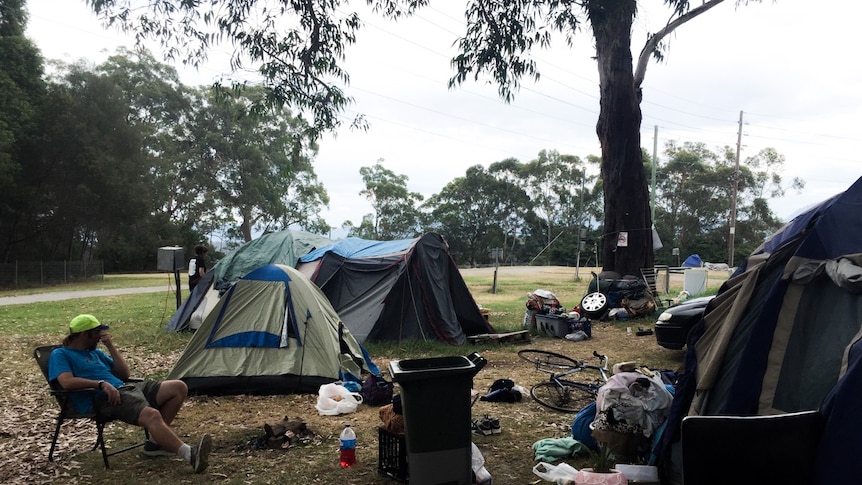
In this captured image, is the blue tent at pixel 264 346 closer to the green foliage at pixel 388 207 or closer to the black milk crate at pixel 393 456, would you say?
the black milk crate at pixel 393 456

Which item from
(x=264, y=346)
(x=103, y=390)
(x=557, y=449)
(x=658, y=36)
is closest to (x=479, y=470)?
(x=557, y=449)

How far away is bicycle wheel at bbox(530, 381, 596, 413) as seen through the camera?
559 centimetres

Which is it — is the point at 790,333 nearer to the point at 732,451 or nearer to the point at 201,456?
the point at 732,451

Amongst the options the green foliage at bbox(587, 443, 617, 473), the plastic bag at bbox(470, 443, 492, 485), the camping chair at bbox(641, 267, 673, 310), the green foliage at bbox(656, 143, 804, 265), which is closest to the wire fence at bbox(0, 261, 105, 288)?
the camping chair at bbox(641, 267, 673, 310)

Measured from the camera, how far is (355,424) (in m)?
5.26

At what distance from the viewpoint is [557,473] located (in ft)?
12.5

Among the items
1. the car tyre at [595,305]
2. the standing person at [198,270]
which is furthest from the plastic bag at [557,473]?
the standing person at [198,270]

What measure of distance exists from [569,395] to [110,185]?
23410 millimetres

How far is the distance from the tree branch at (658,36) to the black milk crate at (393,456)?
1005 cm

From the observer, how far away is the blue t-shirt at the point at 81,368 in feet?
13.3

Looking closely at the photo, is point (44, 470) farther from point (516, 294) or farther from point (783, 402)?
point (516, 294)

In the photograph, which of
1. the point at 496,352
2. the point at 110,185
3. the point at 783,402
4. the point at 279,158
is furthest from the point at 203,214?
the point at 783,402

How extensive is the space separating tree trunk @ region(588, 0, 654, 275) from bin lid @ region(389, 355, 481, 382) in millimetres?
9542

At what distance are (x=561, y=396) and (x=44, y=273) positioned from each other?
2518 cm
